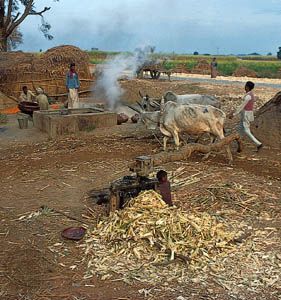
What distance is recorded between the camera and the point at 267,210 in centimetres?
747

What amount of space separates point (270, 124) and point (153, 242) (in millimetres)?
7718

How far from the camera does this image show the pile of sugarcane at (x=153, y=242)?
18.3 feet

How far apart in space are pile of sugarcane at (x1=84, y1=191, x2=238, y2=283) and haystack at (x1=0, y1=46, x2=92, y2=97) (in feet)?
54.2

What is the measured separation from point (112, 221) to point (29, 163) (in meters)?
4.95

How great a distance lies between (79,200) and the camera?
8.16 m

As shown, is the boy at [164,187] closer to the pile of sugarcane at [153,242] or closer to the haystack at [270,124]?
the pile of sugarcane at [153,242]

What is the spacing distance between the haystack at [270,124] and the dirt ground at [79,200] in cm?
47

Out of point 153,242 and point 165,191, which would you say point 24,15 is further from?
point 153,242

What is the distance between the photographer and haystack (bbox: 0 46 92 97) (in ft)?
71.6

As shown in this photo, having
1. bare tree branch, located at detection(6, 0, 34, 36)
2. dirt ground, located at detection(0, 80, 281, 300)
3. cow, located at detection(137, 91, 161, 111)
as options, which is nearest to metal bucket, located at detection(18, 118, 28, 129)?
dirt ground, located at detection(0, 80, 281, 300)

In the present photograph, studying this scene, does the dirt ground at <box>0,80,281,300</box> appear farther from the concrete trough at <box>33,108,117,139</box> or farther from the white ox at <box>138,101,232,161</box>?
the white ox at <box>138,101,232,161</box>

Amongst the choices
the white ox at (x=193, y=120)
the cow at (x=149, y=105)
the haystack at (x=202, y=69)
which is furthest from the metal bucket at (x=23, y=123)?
the haystack at (x=202, y=69)

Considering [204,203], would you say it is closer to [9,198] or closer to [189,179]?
[189,179]

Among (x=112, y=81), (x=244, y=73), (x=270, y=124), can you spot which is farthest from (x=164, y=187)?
(x=244, y=73)
